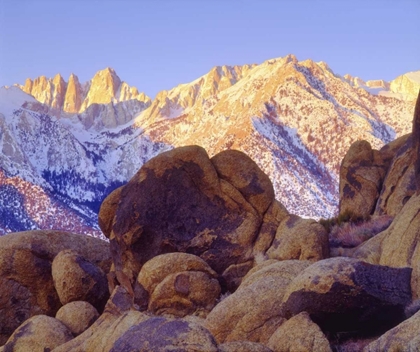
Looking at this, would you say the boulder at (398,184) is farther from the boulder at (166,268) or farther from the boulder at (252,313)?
the boulder at (252,313)

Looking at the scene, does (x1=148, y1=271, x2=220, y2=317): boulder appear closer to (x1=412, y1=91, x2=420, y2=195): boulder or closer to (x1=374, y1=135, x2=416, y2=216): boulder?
(x1=412, y1=91, x2=420, y2=195): boulder

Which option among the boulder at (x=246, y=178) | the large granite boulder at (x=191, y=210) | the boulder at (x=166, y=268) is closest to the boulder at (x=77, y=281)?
the large granite boulder at (x=191, y=210)

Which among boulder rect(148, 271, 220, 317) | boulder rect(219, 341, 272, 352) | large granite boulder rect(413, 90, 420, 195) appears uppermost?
large granite boulder rect(413, 90, 420, 195)

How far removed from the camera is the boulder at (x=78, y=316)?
20.7 m

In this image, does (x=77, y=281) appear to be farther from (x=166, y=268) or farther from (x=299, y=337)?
(x=299, y=337)

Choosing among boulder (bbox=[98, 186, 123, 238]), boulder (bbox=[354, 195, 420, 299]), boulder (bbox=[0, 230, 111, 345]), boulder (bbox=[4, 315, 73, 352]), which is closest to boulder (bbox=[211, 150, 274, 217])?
boulder (bbox=[98, 186, 123, 238])

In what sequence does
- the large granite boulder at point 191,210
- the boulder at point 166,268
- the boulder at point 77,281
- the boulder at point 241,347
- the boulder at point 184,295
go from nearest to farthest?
the boulder at point 241,347, the boulder at point 184,295, the boulder at point 166,268, the large granite boulder at point 191,210, the boulder at point 77,281

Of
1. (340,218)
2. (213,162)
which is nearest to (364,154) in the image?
(340,218)

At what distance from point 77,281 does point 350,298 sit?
545 inches

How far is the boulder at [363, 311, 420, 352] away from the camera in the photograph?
29.7ft

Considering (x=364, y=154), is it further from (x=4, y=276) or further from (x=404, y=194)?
(x=4, y=276)

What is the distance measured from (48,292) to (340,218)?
13.1 metres

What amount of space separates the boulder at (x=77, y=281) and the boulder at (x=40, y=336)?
318cm

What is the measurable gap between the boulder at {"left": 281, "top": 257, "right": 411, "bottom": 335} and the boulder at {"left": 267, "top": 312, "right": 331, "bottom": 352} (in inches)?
13.2
